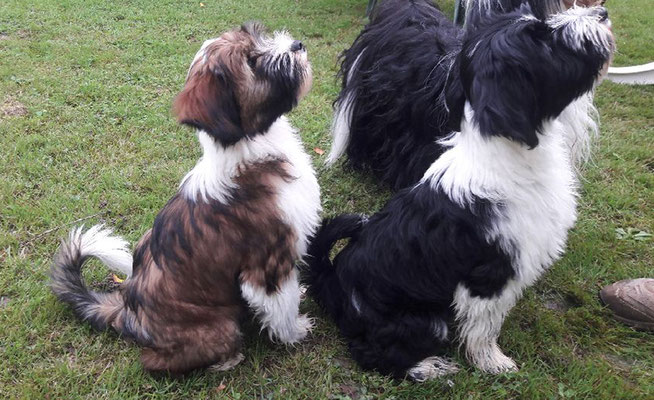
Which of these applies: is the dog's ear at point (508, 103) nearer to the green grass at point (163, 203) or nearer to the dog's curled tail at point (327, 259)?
the dog's curled tail at point (327, 259)

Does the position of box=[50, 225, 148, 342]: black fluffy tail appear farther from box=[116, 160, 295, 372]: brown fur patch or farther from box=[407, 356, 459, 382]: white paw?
box=[407, 356, 459, 382]: white paw

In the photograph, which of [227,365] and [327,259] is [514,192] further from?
[227,365]

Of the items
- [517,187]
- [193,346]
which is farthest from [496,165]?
[193,346]

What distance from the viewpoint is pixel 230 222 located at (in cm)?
223

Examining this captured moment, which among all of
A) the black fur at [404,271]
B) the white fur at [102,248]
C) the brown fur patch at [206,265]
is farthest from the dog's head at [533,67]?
the white fur at [102,248]

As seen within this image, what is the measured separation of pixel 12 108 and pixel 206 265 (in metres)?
3.69

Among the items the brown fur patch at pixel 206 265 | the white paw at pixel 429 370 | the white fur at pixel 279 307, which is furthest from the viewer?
the white paw at pixel 429 370

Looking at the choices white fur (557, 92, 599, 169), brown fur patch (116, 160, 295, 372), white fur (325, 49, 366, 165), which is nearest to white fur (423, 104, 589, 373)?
white fur (557, 92, 599, 169)

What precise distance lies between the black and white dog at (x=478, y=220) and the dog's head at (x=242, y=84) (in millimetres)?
705

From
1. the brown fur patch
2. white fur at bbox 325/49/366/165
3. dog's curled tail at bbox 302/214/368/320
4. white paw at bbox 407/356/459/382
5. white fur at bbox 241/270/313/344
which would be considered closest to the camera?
the brown fur patch

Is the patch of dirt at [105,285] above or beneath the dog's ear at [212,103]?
beneath

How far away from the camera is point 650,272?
10.1 feet

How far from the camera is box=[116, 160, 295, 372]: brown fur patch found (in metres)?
2.23

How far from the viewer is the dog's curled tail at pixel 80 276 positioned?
2.62 metres
